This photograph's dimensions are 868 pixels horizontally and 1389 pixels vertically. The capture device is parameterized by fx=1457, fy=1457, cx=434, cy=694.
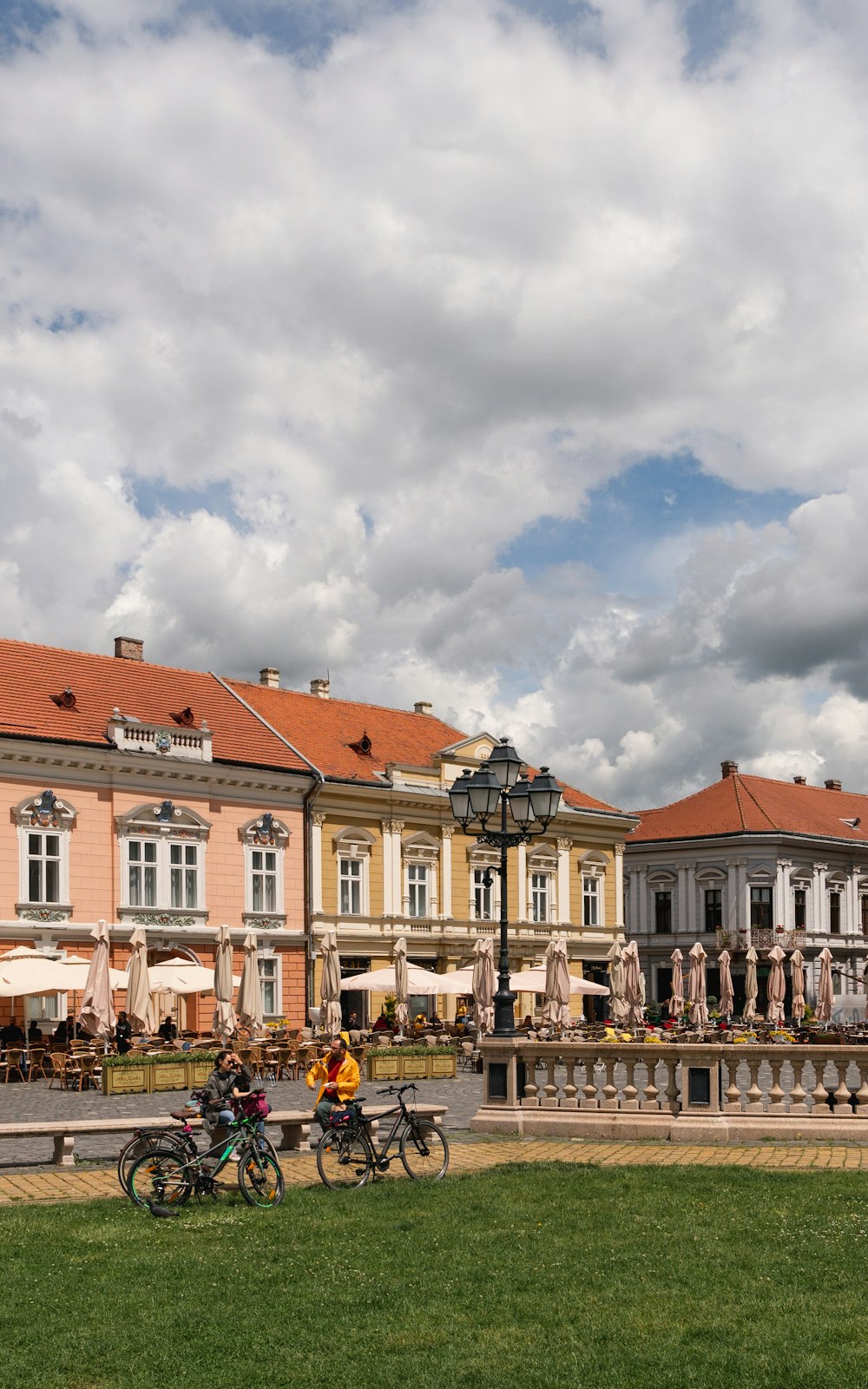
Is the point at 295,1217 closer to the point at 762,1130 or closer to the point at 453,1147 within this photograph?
the point at 453,1147

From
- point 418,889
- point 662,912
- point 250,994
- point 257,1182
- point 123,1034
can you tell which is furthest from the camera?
point 662,912

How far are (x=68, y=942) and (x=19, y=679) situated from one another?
6.89m

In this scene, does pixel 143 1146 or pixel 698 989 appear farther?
pixel 698 989

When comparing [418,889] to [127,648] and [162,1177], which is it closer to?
[127,648]

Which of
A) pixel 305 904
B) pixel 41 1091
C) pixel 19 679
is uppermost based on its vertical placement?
pixel 19 679

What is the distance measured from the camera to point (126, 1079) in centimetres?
2347

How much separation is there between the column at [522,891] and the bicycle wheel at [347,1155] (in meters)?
33.3

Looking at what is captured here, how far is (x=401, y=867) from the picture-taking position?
43.1m

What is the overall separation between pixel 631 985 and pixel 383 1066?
32.2 feet

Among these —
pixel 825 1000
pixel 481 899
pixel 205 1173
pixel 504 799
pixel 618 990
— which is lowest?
pixel 825 1000

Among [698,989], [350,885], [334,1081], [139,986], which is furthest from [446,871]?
[334,1081]

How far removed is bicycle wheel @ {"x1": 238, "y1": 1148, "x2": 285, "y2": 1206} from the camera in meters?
11.9

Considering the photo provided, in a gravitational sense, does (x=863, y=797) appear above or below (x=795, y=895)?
above

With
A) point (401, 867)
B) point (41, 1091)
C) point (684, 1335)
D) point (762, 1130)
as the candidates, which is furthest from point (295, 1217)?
point (401, 867)
